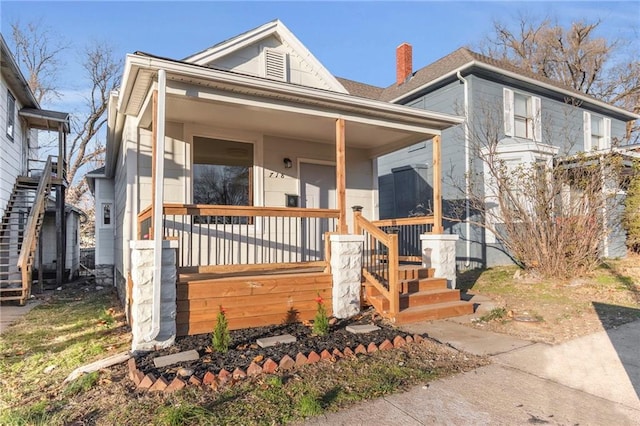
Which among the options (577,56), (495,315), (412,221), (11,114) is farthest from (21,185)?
(577,56)

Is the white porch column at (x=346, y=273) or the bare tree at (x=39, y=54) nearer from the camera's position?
the white porch column at (x=346, y=273)

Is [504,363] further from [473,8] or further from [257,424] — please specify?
[473,8]

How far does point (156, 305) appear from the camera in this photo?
4070 mm

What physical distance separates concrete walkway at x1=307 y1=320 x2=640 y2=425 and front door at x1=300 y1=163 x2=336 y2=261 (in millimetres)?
3642

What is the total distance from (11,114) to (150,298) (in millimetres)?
9304

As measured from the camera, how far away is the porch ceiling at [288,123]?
553cm

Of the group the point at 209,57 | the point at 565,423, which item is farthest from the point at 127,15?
the point at 565,423

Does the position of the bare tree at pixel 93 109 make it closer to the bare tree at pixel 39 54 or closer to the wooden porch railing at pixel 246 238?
the bare tree at pixel 39 54

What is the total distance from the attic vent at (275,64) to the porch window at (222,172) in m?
1.70

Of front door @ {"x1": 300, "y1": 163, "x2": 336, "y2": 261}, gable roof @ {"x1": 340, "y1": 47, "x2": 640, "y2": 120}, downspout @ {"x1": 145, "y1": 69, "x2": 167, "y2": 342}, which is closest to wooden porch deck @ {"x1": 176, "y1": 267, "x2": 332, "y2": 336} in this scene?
downspout @ {"x1": 145, "y1": 69, "x2": 167, "y2": 342}

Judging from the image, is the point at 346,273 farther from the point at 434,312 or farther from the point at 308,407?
the point at 308,407

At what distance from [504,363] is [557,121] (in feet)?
38.0

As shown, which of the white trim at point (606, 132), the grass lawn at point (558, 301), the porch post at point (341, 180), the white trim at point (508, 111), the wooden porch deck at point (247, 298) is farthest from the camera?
the white trim at point (606, 132)

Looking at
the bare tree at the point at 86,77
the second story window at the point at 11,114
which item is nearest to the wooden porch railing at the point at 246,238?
the second story window at the point at 11,114
